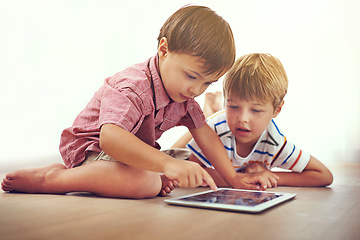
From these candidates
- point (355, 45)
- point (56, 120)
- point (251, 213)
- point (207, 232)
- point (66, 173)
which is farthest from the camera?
point (355, 45)

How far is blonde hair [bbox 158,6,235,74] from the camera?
3.03 ft

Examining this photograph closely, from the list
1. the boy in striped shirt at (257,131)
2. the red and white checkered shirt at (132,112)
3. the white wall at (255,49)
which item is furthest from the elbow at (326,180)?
the white wall at (255,49)

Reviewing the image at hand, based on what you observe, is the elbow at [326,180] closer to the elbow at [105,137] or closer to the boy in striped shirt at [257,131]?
the boy in striped shirt at [257,131]

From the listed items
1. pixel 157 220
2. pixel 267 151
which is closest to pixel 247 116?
pixel 267 151

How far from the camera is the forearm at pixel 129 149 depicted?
32.2 inches

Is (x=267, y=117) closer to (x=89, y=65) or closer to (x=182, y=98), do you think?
(x=182, y=98)

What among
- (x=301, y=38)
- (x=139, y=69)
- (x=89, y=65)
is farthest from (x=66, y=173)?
(x=301, y=38)

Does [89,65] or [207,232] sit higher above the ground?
[89,65]

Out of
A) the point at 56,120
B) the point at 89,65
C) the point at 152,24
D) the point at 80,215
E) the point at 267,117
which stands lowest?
the point at 80,215

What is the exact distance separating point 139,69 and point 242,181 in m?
0.41

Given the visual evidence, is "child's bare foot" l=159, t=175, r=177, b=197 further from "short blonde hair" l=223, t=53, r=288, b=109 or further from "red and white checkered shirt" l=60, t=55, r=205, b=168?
"short blonde hair" l=223, t=53, r=288, b=109

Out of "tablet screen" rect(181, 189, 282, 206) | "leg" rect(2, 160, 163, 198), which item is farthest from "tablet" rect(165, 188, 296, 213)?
"leg" rect(2, 160, 163, 198)

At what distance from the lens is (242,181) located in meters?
1.11

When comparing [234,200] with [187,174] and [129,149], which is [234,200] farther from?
[129,149]
